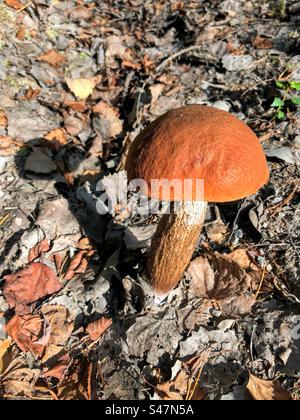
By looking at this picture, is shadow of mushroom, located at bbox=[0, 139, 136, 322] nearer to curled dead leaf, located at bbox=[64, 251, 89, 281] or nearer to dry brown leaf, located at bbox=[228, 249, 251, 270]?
curled dead leaf, located at bbox=[64, 251, 89, 281]

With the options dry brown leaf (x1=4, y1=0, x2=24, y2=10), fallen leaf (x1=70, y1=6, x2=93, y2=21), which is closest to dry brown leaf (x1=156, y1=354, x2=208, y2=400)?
dry brown leaf (x1=4, y1=0, x2=24, y2=10)

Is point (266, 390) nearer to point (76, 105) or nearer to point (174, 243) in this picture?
point (174, 243)

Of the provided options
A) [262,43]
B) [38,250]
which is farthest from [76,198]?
[262,43]

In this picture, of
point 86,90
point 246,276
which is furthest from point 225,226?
point 86,90

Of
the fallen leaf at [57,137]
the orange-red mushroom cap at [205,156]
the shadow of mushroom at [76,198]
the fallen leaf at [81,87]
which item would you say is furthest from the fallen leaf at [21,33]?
the orange-red mushroom cap at [205,156]

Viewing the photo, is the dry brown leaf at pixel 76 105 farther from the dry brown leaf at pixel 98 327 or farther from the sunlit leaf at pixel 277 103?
the dry brown leaf at pixel 98 327

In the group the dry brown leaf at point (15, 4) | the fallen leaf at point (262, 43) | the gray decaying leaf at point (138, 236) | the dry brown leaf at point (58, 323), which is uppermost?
the dry brown leaf at point (15, 4)
